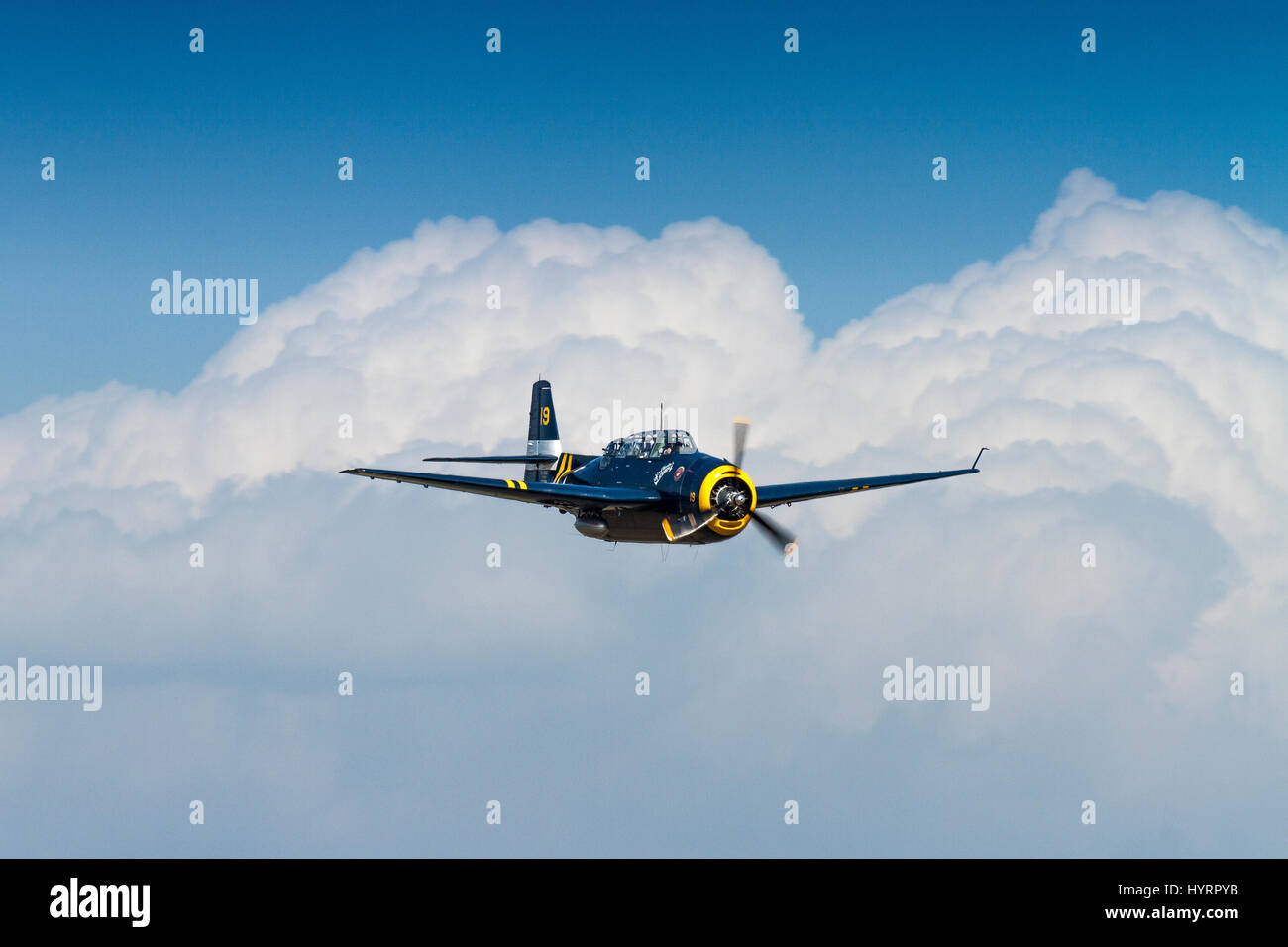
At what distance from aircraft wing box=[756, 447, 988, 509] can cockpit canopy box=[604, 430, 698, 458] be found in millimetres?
4989

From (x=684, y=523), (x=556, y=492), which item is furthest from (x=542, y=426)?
(x=684, y=523)

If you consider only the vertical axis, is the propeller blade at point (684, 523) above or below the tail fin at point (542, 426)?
below

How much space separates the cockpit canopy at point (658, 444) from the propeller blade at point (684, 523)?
2814 millimetres

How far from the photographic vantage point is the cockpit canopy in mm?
60312

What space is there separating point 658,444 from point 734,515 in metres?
4.70

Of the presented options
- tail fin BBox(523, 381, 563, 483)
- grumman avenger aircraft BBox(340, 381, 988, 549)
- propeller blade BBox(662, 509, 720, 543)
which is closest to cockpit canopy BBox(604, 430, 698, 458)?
grumman avenger aircraft BBox(340, 381, 988, 549)

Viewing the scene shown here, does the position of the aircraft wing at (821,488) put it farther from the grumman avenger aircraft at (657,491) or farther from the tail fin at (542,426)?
the tail fin at (542,426)

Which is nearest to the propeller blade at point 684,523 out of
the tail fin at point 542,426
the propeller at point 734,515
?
the propeller at point 734,515

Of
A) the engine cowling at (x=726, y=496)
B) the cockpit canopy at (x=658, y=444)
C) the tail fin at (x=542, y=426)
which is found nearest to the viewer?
the engine cowling at (x=726, y=496)

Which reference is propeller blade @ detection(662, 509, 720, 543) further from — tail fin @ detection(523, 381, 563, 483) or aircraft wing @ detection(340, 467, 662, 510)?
tail fin @ detection(523, 381, 563, 483)

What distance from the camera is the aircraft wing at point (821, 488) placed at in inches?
2500

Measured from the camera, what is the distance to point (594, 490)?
2392 inches
